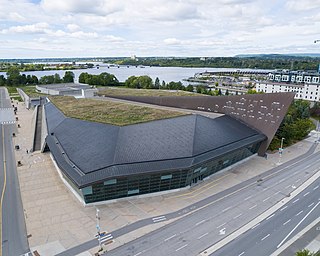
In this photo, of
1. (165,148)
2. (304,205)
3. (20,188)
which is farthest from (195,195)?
(20,188)

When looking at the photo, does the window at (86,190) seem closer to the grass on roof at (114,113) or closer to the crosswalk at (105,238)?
the crosswalk at (105,238)

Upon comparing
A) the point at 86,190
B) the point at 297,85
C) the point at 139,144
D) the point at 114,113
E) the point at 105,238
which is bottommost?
the point at 105,238

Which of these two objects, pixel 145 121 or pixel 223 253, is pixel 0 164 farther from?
pixel 223 253

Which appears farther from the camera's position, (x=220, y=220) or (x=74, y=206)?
(x=74, y=206)

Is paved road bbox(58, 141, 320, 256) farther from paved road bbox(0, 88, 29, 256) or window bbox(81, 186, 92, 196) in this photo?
window bbox(81, 186, 92, 196)

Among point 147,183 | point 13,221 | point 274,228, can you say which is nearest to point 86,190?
point 147,183

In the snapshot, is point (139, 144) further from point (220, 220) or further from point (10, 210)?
point (10, 210)

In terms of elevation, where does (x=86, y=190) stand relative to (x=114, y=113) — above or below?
below
